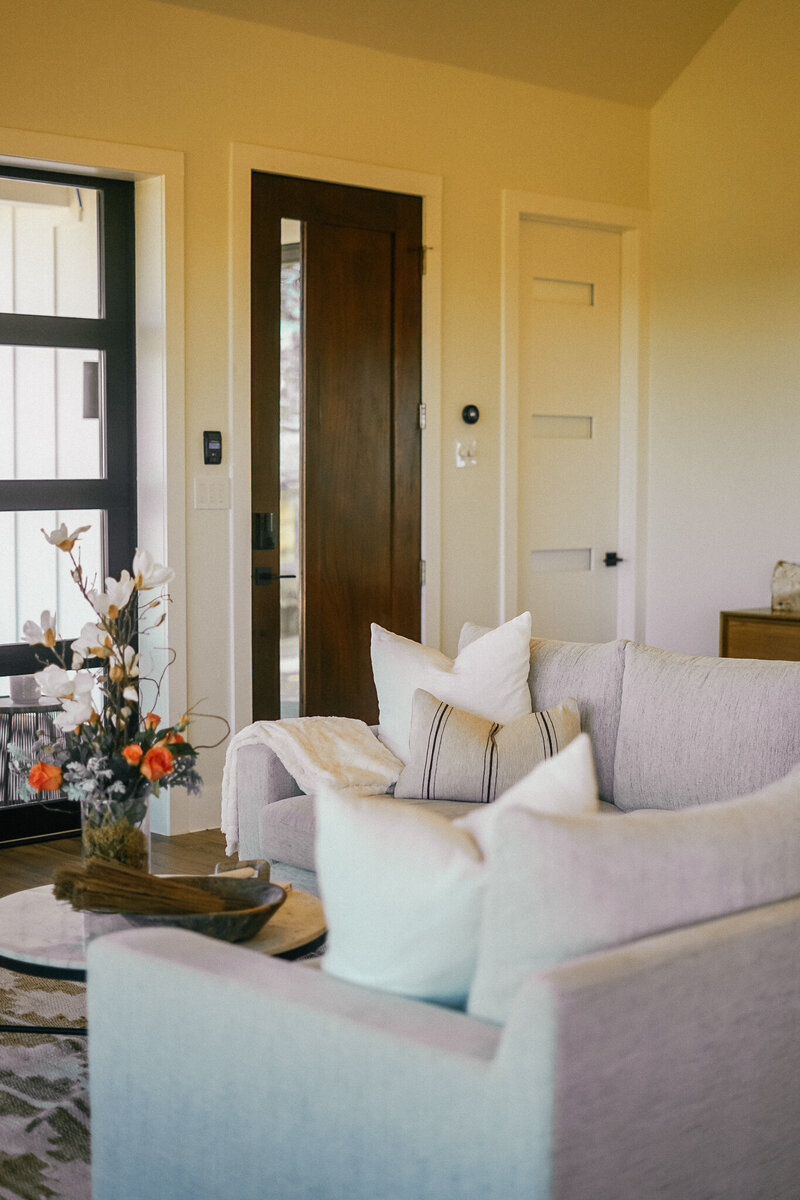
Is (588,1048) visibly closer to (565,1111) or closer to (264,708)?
(565,1111)

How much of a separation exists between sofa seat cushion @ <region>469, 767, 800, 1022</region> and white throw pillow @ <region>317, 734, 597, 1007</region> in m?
0.05

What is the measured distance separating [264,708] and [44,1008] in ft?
6.18

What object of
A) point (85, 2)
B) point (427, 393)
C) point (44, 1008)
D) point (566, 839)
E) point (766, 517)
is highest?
point (85, 2)

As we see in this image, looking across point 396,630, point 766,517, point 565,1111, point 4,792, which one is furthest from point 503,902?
point 766,517

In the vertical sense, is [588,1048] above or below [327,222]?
below

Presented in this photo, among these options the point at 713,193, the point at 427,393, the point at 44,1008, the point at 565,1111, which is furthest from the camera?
the point at 713,193

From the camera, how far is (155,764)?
2.43 meters

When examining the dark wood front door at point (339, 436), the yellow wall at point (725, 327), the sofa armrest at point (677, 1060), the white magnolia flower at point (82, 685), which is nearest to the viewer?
the sofa armrest at point (677, 1060)

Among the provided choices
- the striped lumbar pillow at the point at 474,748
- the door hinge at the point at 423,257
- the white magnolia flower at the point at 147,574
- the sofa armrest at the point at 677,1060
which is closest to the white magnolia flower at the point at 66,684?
the white magnolia flower at the point at 147,574

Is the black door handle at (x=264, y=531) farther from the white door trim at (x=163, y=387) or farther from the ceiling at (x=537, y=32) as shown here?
the ceiling at (x=537, y=32)

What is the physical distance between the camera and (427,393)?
514 centimetres

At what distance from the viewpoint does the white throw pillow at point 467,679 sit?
3.34 meters

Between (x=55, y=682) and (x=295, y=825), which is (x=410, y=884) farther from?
(x=295, y=825)

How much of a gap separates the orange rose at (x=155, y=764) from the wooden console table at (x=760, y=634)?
2.89 m
